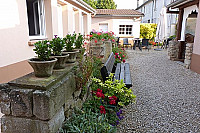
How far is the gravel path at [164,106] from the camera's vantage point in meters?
2.67

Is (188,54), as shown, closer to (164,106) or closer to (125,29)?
(164,106)

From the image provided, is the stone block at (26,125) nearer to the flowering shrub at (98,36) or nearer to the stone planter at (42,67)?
the stone planter at (42,67)

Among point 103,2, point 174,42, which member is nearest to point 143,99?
point 174,42

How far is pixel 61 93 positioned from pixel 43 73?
289 mm

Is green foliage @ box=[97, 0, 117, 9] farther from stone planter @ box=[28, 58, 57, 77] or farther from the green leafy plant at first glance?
stone planter @ box=[28, 58, 57, 77]

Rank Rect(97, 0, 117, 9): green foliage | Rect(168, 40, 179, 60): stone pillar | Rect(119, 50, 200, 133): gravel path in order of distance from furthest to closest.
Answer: Rect(97, 0, 117, 9): green foliage → Rect(168, 40, 179, 60): stone pillar → Rect(119, 50, 200, 133): gravel path

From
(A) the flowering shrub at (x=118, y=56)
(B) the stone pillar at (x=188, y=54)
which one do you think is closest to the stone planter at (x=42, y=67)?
(A) the flowering shrub at (x=118, y=56)

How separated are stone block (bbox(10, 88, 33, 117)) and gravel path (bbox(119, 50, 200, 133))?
5.28 feet

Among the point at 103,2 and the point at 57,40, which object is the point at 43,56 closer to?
the point at 57,40

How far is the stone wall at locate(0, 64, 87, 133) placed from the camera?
1461mm

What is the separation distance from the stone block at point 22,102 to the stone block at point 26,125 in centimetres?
8

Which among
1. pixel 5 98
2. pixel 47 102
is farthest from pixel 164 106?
pixel 5 98

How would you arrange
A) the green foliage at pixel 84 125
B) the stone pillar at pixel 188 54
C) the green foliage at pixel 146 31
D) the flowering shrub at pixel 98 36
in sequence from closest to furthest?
the green foliage at pixel 84 125, the flowering shrub at pixel 98 36, the stone pillar at pixel 188 54, the green foliage at pixel 146 31

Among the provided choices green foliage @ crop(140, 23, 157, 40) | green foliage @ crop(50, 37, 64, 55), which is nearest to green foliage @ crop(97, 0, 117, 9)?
green foliage @ crop(140, 23, 157, 40)
